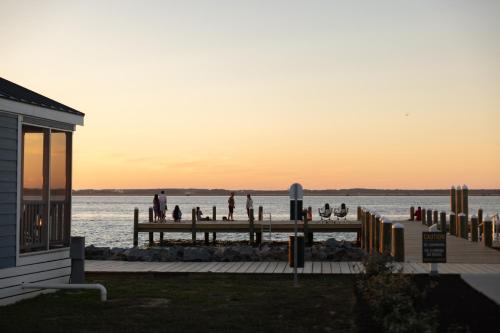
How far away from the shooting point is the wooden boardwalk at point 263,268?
17.5 meters

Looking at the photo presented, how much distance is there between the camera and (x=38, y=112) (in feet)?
45.2

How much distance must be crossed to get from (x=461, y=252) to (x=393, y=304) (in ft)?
43.6

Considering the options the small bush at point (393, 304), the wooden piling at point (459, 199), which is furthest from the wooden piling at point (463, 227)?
the small bush at point (393, 304)

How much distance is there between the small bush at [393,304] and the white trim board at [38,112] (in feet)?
21.5

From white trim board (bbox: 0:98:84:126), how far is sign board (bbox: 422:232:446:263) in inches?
315

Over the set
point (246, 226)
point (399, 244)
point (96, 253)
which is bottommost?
point (96, 253)

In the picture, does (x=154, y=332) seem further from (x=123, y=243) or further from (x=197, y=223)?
(x=123, y=243)

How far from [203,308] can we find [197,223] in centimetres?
2269

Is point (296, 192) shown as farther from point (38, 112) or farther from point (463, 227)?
point (463, 227)

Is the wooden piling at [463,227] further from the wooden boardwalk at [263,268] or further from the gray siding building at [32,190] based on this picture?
the gray siding building at [32,190]

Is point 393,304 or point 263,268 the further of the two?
point 263,268

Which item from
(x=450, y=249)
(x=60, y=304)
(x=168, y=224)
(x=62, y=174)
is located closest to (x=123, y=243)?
(x=168, y=224)

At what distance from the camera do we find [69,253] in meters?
15.2

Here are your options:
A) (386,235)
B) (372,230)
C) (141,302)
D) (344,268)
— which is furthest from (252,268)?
(372,230)
